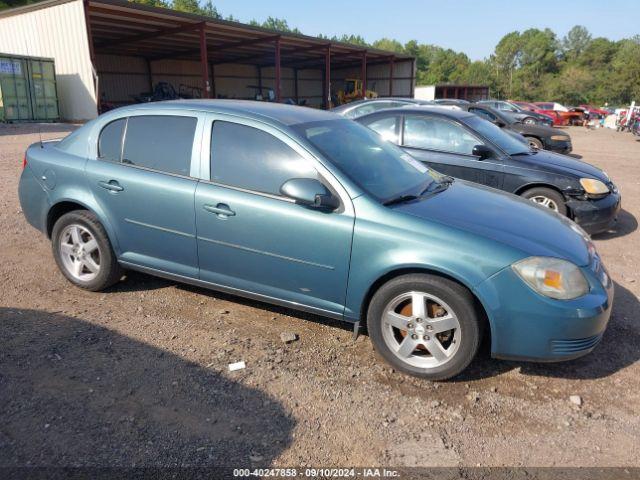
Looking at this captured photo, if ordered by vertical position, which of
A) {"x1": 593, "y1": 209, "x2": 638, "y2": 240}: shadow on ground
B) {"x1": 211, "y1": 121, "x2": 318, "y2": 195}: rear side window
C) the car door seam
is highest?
{"x1": 211, "y1": 121, "x2": 318, "y2": 195}: rear side window

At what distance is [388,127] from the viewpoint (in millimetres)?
6891

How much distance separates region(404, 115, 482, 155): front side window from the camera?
6422 millimetres

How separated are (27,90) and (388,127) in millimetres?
18599

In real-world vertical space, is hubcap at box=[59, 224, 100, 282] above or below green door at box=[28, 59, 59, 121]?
below

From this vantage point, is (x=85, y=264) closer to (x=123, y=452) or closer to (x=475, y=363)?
(x=123, y=452)

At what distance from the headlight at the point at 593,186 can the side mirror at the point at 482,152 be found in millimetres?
1138

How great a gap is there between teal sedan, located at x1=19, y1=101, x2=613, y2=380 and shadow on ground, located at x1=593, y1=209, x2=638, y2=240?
10.8ft

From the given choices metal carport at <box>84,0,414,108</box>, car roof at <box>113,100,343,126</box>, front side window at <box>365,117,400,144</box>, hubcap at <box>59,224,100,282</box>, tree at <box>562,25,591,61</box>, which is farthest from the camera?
tree at <box>562,25,591,61</box>

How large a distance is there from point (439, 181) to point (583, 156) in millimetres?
13663

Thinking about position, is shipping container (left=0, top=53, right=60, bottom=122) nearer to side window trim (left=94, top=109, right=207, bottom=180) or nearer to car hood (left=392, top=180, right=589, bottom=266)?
side window trim (left=94, top=109, right=207, bottom=180)

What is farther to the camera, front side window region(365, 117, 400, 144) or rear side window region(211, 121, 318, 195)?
front side window region(365, 117, 400, 144)

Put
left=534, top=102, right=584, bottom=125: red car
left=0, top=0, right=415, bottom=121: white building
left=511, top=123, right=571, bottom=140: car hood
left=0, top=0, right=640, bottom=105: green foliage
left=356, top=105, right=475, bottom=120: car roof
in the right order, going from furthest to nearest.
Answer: left=0, top=0, right=640, bottom=105: green foliage
left=534, top=102, right=584, bottom=125: red car
left=0, top=0, right=415, bottom=121: white building
left=511, top=123, right=571, bottom=140: car hood
left=356, top=105, right=475, bottom=120: car roof

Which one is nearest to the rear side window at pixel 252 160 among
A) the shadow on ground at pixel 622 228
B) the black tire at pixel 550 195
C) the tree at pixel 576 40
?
the black tire at pixel 550 195

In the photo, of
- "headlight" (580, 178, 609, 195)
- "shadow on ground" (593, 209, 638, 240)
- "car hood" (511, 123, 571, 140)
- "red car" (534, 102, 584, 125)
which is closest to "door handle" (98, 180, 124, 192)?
"headlight" (580, 178, 609, 195)
